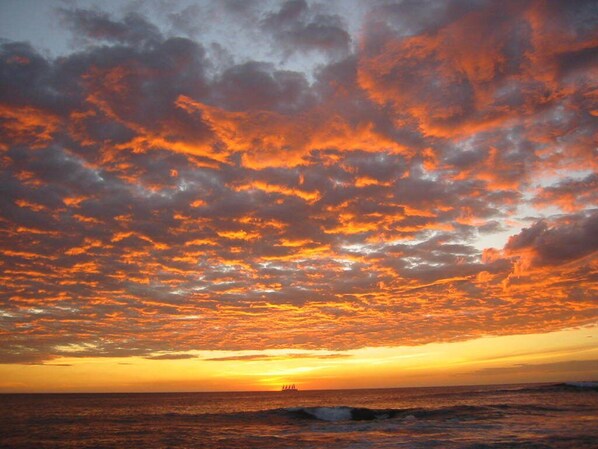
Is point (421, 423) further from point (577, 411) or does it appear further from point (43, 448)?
point (43, 448)

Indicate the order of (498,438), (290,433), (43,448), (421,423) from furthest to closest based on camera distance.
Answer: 1. (421,423)
2. (290,433)
3. (43,448)
4. (498,438)

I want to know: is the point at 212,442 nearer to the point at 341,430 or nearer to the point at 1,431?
the point at 341,430

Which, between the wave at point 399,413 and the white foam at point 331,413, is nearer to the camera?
the wave at point 399,413

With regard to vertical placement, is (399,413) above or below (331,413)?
below

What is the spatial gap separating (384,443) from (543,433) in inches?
389

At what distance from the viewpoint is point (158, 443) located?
30062 millimetres

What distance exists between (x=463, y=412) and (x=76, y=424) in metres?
42.9

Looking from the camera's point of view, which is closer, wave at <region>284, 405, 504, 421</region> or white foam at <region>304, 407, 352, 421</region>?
wave at <region>284, 405, 504, 421</region>

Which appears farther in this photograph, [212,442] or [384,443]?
[212,442]

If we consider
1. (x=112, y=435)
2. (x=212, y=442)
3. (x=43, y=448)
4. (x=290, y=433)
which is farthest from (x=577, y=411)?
(x=43, y=448)

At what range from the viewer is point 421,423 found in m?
36.8

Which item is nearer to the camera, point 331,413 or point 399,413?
point 399,413

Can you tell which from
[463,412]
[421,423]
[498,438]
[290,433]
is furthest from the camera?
[463,412]

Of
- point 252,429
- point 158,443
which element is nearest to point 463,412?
point 252,429
